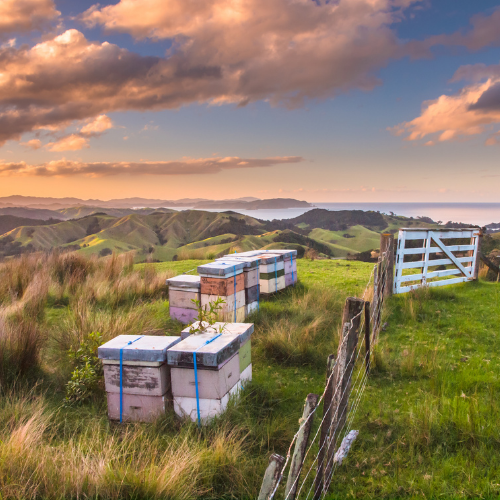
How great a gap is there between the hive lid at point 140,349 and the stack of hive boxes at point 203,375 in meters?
0.14

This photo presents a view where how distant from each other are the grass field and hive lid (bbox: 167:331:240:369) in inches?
26.6

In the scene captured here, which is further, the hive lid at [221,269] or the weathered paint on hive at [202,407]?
the hive lid at [221,269]

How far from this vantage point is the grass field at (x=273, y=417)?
127 inches

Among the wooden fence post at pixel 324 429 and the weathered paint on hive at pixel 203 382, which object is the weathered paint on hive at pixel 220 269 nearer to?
the weathered paint on hive at pixel 203 382

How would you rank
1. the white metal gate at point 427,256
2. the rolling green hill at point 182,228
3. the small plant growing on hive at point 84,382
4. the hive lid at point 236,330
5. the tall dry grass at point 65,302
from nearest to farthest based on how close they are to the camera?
1. the hive lid at point 236,330
2. the small plant growing on hive at point 84,382
3. the tall dry grass at point 65,302
4. the white metal gate at point 427,256
5. the rolling green hill at point 182,228

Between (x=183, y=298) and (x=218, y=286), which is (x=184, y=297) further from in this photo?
(x=218, y=286)

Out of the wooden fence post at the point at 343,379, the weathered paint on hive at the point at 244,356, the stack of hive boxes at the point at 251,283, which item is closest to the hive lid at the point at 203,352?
the weathered paint on hive at the point at 244,356

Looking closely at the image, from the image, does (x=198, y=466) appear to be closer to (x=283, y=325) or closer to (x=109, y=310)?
(x=283, y=325)

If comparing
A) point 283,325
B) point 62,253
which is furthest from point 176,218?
point 283,325

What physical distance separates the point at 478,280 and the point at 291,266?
21.3ft

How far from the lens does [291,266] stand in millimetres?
10273

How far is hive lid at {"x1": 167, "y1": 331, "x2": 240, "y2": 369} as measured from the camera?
4094 mm

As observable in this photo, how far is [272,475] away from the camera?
1895 millimetres

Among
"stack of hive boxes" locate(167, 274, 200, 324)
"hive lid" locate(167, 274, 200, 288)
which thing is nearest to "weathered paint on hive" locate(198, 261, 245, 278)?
"hive lid" locate(167, 274, 200, 288)
